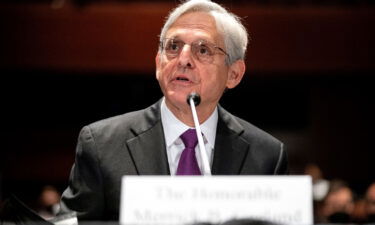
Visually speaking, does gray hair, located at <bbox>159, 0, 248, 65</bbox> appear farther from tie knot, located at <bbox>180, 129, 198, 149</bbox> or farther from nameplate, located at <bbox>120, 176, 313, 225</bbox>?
nameplate, located at <bbox>120, 176, 313, 225</bbox>

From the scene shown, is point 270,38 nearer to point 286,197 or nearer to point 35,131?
point 35,131

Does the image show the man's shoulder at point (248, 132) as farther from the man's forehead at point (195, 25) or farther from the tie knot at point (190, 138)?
the man's forehead at point (195, 25)

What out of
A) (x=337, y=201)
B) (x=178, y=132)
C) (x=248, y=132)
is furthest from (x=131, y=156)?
(x=337, y=201)

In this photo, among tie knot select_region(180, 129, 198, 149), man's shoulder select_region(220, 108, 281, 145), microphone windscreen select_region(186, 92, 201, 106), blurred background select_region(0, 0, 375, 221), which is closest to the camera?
microphone windscreen select_region(186, 92, 201, 106)

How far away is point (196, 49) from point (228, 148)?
1.03 ft

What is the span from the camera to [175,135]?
2.00 metres

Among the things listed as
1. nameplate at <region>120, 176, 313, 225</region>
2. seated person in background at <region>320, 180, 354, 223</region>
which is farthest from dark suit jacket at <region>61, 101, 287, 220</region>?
seated person in background at <region>320, 180, 354, 223</region>

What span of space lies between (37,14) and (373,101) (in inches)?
118

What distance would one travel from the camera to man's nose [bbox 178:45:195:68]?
76.6 inches

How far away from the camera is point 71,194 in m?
1.89

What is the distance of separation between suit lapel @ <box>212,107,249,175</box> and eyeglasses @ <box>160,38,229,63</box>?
22 cm

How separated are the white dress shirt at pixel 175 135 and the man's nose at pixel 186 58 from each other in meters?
0.17

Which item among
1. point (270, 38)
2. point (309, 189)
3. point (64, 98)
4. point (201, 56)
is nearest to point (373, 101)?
point (270, 38)

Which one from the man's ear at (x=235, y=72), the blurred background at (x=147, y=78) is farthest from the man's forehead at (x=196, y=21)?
the blurred background at (x=147, y=78)
